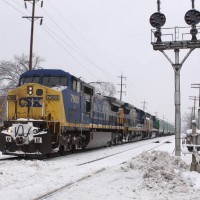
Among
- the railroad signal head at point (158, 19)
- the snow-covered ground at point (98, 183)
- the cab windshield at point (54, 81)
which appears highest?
the railroad signal head at point (158, 19)

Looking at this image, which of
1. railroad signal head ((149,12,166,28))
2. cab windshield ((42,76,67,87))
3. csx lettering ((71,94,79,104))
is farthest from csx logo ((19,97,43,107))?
railroad signal head ((149,12,166,28))

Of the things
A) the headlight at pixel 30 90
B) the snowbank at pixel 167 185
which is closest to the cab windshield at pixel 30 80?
the headlight at pixel 30 90

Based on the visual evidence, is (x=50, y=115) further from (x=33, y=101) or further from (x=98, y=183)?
(x=98, y=183)

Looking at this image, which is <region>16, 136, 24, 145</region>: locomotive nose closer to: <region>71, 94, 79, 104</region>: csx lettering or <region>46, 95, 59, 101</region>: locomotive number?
<region>46, 95, 59, 101</region>: locomotive number

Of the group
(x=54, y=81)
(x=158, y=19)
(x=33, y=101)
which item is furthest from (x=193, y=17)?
(x=33, y=101)

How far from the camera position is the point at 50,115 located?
16.6m

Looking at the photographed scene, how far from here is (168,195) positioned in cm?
761

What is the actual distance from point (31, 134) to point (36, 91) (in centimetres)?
220

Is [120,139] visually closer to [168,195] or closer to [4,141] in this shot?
[4,141]

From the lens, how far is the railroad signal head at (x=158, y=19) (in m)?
17.2

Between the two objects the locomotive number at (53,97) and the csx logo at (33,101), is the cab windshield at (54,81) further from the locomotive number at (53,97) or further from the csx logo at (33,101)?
the csx logo at (33,101)

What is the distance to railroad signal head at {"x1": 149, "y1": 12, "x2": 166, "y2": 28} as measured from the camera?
17250 millimetres

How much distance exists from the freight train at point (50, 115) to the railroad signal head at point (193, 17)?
595cm

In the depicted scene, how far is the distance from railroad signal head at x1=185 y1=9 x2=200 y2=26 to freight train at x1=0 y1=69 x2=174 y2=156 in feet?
19.5
